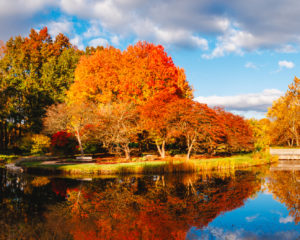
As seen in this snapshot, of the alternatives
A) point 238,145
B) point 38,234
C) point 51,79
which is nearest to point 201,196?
point 38,234

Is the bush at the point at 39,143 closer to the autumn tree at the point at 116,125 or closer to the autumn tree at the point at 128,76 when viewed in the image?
the autumn tree at the point at 128,76

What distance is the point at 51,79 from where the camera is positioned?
41.4 m

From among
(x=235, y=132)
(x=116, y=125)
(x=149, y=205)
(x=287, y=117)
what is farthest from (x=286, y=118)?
(x=149, y=205)

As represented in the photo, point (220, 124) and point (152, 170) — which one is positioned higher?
point (220, 124)

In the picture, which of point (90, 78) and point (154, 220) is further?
point (90, 78)

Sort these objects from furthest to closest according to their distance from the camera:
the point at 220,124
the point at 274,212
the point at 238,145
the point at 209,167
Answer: the point at 238,145 < the point at 220,124 < the point at 209,167 < the point at 274,212

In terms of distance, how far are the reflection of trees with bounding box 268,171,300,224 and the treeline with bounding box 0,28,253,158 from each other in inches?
324

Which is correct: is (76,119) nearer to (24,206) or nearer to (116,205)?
(24,206)

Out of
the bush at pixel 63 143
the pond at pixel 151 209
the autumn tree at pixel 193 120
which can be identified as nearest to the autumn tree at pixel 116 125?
the bush at pixel 63 143

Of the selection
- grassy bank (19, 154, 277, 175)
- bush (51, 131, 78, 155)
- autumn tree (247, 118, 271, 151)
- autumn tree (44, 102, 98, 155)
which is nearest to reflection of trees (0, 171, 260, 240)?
grassy bank (19, 154, 277, 175)

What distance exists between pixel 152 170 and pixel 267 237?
1334 cm

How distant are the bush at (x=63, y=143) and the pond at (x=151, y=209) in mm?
10698

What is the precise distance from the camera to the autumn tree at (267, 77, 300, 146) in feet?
158

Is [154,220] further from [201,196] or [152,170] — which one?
[152,170]
